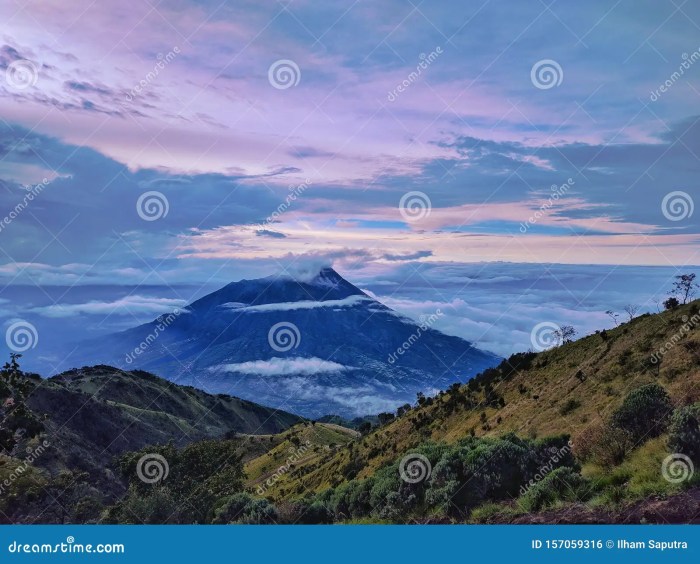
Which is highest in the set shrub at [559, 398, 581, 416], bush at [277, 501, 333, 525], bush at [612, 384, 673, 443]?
shrub at [559, 398, 581, 416]

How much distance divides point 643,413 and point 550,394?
32.8m

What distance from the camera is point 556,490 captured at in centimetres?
2420

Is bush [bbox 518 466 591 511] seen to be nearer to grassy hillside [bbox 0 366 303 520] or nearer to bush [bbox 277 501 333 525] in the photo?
bush [bbox 277 501 333 525]

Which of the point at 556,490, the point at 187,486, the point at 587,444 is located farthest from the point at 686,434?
the point at 187,486

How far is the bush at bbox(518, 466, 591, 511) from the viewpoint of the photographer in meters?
23.8

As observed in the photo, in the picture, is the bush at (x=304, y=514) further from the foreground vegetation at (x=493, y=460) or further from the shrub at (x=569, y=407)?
the shrub at (x=569, y=407)

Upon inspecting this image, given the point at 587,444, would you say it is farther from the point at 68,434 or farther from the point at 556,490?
the point at 68,434

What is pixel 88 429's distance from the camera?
15038 centimetres

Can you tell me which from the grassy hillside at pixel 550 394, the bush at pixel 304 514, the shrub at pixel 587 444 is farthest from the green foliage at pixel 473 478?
the bush at pixel 304 514

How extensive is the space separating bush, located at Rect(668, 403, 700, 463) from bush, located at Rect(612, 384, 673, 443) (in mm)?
4551

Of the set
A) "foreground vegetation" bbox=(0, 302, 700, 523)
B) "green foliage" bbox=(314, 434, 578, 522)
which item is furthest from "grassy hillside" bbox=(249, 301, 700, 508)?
"green foliage" bbox=(314, 434, 578, 522)

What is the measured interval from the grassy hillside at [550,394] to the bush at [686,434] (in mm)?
1855

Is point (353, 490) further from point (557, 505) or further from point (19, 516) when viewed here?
point (19, 516)

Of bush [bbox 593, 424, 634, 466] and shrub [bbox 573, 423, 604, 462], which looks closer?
bush [bbox 593, 424, 634, 466]
